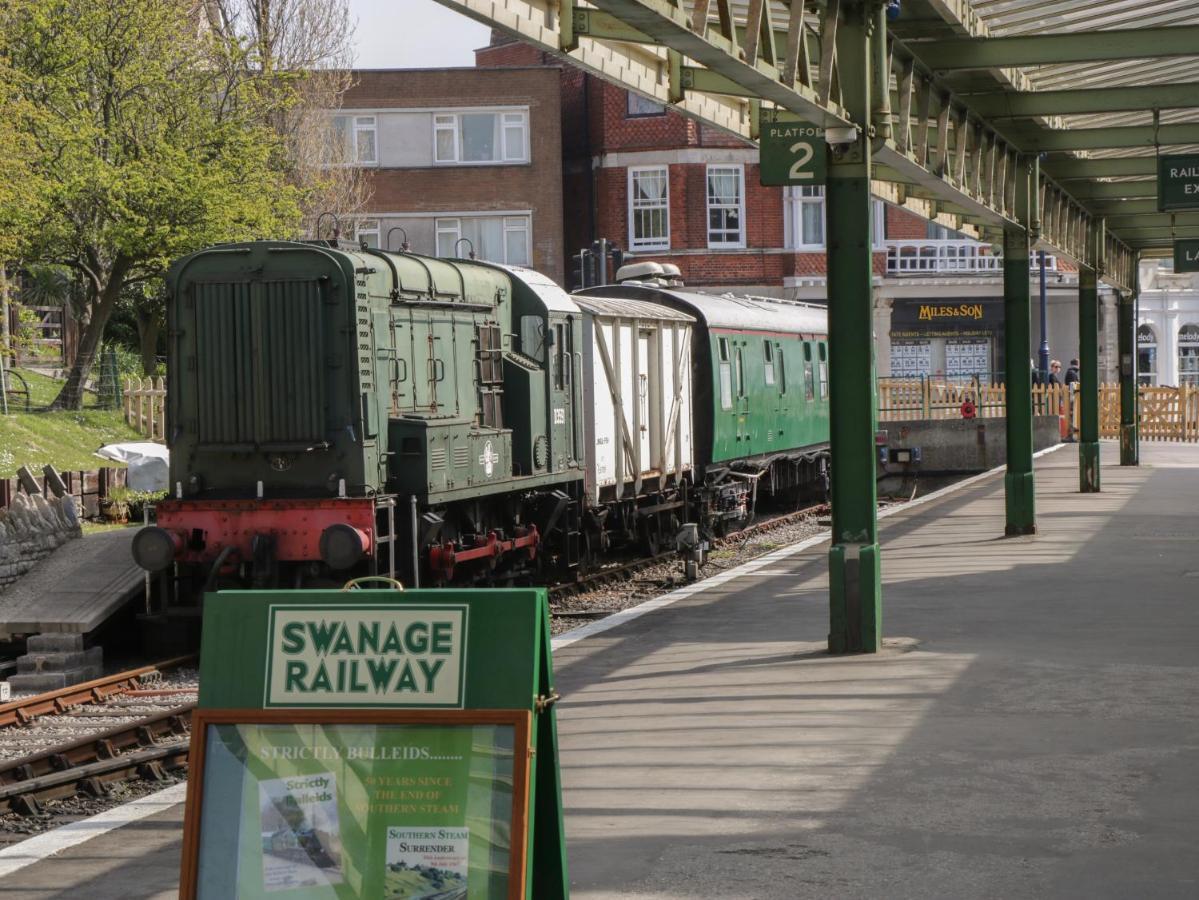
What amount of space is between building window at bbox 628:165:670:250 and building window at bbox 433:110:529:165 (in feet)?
12.0

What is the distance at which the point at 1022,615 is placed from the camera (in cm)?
1359

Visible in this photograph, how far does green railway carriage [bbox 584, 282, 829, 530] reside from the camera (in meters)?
23.4

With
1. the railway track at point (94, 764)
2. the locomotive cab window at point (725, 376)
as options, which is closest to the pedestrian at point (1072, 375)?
the locomotive cab window at point (725, 376)

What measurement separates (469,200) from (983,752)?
129ft

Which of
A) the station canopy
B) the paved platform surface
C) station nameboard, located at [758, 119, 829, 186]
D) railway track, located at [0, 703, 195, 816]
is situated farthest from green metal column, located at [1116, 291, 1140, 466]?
railway track, located at [0, 703, 195, 816]

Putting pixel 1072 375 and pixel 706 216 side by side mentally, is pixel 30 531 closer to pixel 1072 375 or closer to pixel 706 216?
pixel 706 216

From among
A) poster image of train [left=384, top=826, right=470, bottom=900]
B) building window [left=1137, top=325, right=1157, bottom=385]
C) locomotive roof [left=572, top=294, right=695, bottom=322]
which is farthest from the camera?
building window [left=1137, top=325, right=1157, bottom=385]

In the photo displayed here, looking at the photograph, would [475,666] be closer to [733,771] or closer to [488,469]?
[733,771]

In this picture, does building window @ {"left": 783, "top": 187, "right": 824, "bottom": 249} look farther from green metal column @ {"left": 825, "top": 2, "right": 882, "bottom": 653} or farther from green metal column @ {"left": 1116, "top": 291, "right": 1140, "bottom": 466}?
green metal column @ {"left": 825, "top": 2, "right": 882, "bottom": 653}

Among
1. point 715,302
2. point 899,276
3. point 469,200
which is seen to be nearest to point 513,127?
point 469,200

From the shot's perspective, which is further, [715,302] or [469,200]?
[469,200]

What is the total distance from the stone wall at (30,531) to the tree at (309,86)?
1952 centimetres

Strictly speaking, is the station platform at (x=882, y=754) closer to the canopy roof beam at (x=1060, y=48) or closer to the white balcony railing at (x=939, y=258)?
the canopy roof beam at (x=1060, y=48)

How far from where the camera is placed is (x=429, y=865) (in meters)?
4.77
